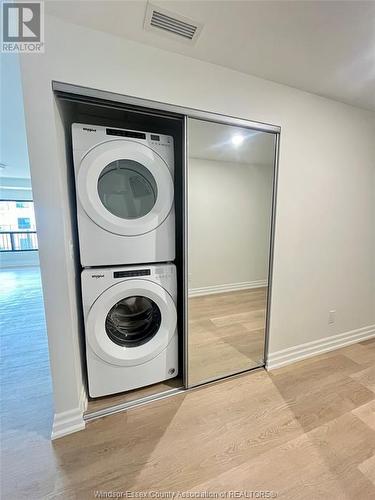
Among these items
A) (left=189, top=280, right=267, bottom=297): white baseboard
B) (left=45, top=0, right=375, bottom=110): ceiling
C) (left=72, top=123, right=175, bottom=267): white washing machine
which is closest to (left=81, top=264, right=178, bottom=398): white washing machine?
(left=72, top=123, right=175, bottom=267): white washing machine

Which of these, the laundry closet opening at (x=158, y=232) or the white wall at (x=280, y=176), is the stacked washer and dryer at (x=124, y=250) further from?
the white wall at (x=280, y=176)

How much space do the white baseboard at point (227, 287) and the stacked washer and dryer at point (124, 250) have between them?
0.37 metres

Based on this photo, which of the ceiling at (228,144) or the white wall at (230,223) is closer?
the ceiling at (228,144)

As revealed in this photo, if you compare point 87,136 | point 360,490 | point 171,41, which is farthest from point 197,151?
point 360,490

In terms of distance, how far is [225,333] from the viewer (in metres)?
2.30

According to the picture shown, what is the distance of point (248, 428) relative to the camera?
54.4 inches

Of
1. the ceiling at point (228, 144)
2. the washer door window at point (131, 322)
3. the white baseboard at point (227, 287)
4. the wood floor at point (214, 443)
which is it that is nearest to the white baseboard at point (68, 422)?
the wood floor at point (214, 443)

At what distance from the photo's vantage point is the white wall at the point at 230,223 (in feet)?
5.89

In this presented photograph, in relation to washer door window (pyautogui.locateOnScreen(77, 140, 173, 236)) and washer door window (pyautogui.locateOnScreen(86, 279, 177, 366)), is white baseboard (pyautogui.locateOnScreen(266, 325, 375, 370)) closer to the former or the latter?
washer door window (pyautogui.locateOnScreen(86, 279, 177, 366))

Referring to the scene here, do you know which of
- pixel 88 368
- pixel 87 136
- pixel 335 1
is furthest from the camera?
pixel 88 368

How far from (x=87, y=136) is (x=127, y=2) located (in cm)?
63

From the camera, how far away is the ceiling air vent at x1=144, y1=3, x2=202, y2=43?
3.41ft

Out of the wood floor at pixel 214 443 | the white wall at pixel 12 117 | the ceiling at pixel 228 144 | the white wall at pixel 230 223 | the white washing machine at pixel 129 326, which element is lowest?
the wood floor at pixel 214 443

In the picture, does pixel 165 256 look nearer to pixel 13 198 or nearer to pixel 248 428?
pixel 248 428
